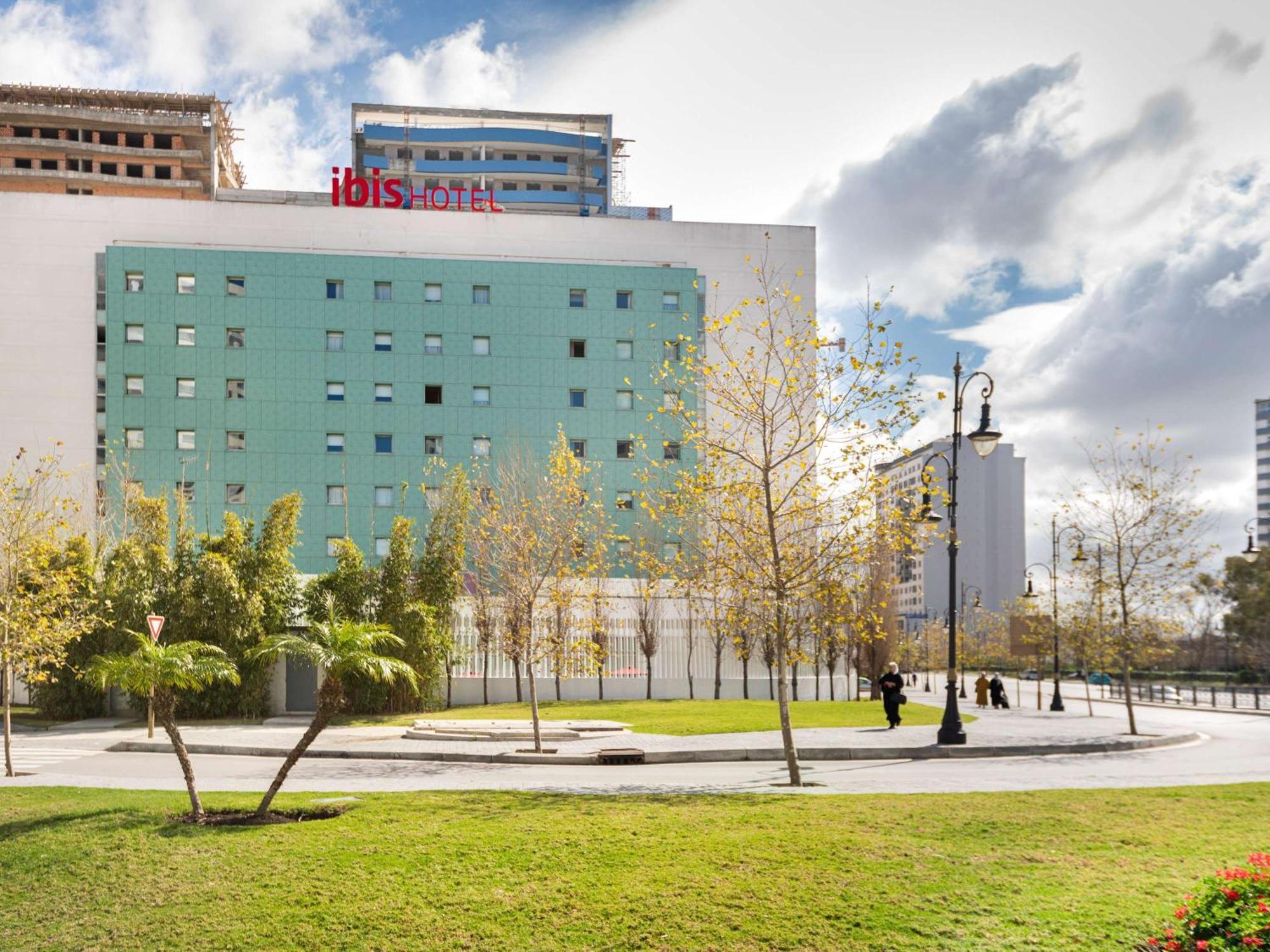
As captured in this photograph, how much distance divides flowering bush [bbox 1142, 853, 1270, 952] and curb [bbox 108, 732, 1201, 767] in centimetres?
1419

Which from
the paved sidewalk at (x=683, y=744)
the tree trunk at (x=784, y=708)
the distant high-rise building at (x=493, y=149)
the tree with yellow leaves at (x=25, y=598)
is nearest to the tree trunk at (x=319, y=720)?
the tree trunk at (x=784, y=708)

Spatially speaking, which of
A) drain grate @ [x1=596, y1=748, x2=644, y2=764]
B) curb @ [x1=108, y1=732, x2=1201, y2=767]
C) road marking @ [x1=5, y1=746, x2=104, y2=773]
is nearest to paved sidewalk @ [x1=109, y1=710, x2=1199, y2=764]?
curb @ [x1=108, y1=732, x2=1201, y2=767]

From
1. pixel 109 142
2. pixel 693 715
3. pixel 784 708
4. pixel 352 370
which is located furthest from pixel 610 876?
pixel 109 142

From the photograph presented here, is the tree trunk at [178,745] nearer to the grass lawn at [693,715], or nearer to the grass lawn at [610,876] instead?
the grass lawn at [610,876]

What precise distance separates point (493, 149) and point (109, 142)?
36.0m

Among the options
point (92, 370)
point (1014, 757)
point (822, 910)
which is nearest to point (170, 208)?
point (92, 370)

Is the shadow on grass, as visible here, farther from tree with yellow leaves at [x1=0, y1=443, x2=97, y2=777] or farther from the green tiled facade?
the green tiled facade

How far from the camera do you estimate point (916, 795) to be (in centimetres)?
1499

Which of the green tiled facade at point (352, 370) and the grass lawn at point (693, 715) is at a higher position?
the green tiled facade at point (352, 370)

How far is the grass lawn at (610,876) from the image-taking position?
31.4 ft

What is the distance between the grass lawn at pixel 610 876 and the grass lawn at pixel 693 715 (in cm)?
1440

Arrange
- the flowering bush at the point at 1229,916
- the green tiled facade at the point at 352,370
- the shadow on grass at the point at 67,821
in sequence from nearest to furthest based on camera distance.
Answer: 1. the flowering bush at the point at 1229,916
2. the shadow on grass at the point at 67,821
3. the green tiled facade at the point at 352,370

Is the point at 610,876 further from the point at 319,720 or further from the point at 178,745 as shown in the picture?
the point at 178,745

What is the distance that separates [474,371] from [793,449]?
4088cm
